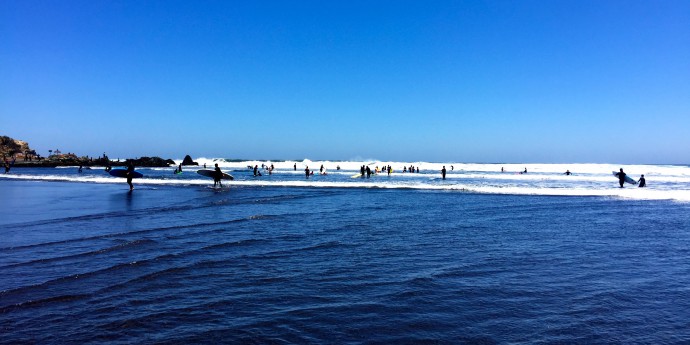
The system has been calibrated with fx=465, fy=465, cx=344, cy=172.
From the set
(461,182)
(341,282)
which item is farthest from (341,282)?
(461,182)

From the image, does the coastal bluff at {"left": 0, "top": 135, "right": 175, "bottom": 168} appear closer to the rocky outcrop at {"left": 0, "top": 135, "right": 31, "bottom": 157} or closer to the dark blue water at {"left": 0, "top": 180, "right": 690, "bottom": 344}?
the rocky outcrop at {"left": 0, "top": 135, "right": 31, "bottom": 157}

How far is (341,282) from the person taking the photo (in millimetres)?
8805

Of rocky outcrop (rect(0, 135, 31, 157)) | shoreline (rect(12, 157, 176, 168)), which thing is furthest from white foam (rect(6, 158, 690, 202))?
rocky outcrop (rect(0, 135, 31, 157))

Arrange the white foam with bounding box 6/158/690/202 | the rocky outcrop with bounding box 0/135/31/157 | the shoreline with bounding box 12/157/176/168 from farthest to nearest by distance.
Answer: the rocky outcrop with bounding box 0/135/31/157, the shoreline with bounding box 12/157/176/168, the white foam with bounding box 6/158/690/202

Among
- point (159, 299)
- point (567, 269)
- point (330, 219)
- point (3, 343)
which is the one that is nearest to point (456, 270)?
point (567, 269)

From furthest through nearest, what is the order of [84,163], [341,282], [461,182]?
[84,163] → [461,182] → [341,282]

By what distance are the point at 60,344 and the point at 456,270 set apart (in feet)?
23.4

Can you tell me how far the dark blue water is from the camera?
6219mm

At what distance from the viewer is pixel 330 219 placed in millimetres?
19031

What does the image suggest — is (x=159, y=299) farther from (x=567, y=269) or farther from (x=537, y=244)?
(x=537, y=244)

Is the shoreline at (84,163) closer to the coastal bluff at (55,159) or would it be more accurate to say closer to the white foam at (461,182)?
the coastal bluff at (55,159)

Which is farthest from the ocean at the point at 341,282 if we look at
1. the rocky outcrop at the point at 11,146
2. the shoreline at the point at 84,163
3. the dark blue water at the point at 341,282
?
the rocky outcrop at the point at 11,146

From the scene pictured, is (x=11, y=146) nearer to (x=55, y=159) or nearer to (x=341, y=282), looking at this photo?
(x=55, y=159)

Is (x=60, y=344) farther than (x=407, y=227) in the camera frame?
No
